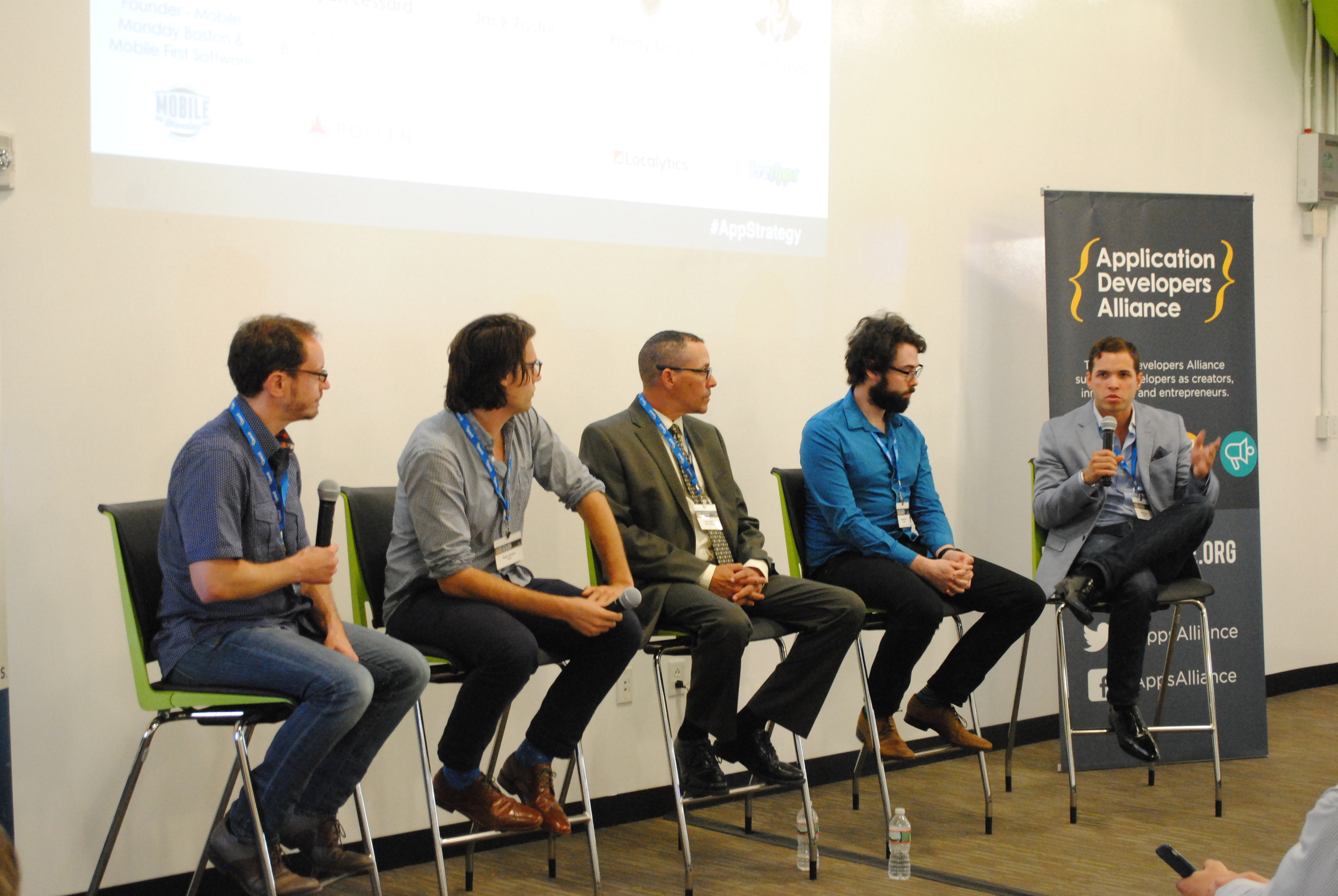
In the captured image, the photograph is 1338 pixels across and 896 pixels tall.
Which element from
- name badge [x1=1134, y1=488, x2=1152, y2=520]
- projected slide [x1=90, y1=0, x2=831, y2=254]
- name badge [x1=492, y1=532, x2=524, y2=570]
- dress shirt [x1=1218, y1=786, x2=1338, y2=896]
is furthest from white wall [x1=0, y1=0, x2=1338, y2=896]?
dress shirt [x1=1218, y1=786, x2=1338, y2=896]

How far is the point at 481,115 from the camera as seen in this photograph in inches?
133

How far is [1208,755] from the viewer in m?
4.41

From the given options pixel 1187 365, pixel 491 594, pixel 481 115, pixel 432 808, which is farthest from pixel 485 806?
pixel 1187 365

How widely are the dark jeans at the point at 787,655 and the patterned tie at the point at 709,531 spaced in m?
0.15

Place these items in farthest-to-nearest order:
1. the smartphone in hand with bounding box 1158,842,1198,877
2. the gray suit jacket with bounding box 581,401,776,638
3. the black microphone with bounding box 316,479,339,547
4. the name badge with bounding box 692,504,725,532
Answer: the name badge with bounding box 692,504,725,532 → the gray suit jacket with bounding box 581,401,776,638 → the black microphone with bounding box 316,479,339,547 → the smartphone in hand with bounding box 1158,842,1198,877

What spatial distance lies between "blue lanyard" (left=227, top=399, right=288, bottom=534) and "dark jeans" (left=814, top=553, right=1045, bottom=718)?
5.50 ft

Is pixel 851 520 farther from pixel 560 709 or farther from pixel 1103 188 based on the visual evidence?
pixel 1103 188

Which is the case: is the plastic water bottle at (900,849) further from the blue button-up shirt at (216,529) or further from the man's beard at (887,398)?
the blue button-up shirt at (216,529)

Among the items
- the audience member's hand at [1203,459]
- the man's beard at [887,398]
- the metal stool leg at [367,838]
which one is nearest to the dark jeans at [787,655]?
the man's beard at [887,398]

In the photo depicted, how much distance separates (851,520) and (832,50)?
5.91 feet

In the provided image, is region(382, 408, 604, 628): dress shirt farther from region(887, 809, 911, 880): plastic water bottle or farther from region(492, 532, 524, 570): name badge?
region(887, 809, 911, 880): plastic water bottle

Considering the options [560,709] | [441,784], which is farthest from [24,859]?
[560,709]

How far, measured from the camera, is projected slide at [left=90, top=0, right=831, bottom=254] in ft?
9.56

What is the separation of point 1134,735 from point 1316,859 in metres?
2.48
